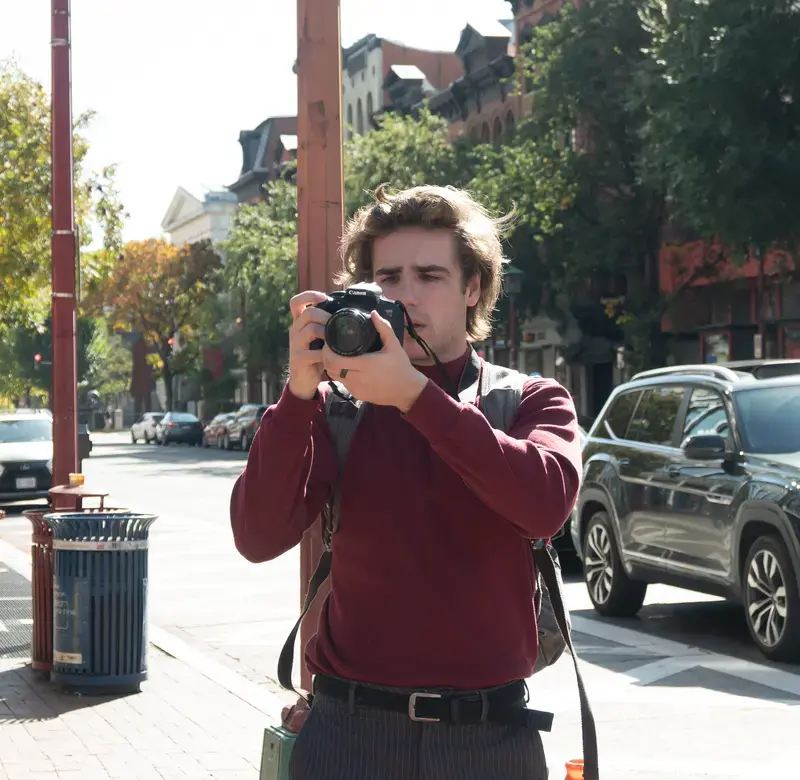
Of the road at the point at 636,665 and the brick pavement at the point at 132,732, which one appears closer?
the brick pavement at the point at 132,732

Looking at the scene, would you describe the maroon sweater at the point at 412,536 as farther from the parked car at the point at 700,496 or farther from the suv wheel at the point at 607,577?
the suv wheel at the point at 607,577

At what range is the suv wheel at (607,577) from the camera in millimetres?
11336

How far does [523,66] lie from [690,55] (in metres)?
13.3

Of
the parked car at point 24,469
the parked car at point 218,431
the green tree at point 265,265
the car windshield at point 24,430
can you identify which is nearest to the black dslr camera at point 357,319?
the parked car at point 24,469

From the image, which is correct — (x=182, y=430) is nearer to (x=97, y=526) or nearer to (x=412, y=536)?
(x=97, y=526)

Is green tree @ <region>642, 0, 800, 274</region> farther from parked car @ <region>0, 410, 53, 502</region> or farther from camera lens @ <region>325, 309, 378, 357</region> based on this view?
camera lens @ <region>325, 309, 378, 357</region>

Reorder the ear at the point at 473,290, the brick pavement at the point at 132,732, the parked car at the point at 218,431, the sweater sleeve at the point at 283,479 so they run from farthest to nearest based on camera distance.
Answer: the parked car at the point at 218,431, the brick pavement at the point at 132,732, the ear at the point at 473,290, the sweater sleeve at the point at 283,479

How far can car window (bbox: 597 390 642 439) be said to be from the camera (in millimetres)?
11820

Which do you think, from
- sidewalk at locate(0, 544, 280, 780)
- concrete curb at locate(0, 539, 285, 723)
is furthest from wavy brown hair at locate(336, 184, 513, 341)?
concrete curb at locate(0, 539, 285, 723)

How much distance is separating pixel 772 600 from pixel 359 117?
193ft

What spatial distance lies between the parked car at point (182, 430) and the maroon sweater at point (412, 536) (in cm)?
6104

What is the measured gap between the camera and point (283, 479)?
8.95 feet

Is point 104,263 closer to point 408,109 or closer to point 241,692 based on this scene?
point 241,692

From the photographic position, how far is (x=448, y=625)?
8.93ft
